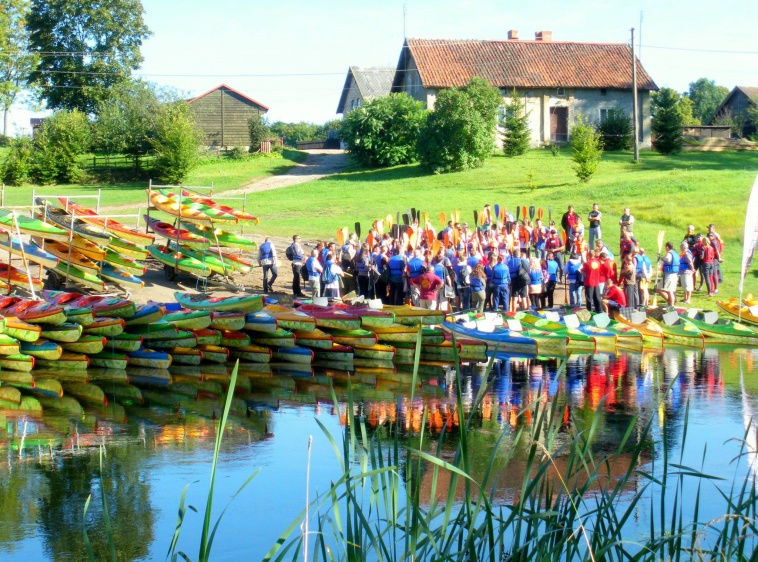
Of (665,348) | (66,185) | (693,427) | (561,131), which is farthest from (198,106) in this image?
(693,427)

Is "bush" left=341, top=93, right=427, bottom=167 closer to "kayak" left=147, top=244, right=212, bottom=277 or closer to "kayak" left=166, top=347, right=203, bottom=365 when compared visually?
"kayak" left=147, top=244, right=212, bottom=277

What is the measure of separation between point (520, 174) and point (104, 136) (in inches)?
966

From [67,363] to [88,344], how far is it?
0.56 metres

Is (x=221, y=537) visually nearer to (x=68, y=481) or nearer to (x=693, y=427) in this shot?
(x=68, y=481)

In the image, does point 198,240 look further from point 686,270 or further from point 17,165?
point 17,165

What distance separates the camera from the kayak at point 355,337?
1808 centimetres

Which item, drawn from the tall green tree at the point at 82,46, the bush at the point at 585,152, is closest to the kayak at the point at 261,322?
the bush at the point at 585,152

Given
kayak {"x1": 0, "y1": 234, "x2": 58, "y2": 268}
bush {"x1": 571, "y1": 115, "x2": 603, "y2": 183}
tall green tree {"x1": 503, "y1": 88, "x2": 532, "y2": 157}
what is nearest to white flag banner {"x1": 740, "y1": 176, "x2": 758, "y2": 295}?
kayak {"x1": 0, "y1": 234, "x2": 58, "y2": 268}

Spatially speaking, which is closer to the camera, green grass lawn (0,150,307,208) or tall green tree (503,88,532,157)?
green grass lawn (0,150,307,208)

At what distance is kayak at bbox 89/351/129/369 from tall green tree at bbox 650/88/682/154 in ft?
133

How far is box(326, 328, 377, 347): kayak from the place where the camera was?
1808 cm

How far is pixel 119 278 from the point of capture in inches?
925

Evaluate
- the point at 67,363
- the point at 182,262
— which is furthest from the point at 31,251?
the point at 67,363

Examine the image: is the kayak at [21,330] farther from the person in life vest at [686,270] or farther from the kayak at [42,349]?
the person in life vest at [686,270]
